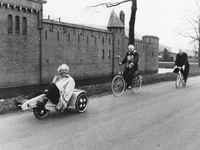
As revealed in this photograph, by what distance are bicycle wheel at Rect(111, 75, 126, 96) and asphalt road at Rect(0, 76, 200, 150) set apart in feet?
3.82

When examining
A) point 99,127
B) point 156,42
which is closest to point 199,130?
point 99,127

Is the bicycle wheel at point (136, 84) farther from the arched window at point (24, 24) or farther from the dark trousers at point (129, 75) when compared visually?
the arched window at point (24, 24)

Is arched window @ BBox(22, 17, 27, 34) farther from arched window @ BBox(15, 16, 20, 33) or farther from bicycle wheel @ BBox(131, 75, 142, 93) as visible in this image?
bicycle wheel @ BBox(131, 75, 142, 93)

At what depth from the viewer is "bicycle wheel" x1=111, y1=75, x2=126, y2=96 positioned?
325 inches

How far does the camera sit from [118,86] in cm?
838

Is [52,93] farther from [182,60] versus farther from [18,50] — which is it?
[18,50]

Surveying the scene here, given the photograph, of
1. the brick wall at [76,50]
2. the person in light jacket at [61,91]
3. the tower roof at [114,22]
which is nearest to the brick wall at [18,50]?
the brick wall at [76,50]

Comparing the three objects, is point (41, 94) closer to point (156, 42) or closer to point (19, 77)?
point (19, 77)

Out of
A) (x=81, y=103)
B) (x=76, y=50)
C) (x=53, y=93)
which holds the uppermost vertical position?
(x=76, y=50)

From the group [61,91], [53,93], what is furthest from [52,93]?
[61,91]

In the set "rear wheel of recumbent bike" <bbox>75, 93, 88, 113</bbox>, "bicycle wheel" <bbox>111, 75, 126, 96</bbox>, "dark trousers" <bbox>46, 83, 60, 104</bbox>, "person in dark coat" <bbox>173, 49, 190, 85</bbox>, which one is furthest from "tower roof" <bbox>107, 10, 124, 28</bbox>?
"dark trousers" <bbox>46, 83, 60, 104</bbox>

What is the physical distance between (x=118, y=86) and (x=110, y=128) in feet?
11.7

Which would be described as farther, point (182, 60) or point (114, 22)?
point (114, 22)

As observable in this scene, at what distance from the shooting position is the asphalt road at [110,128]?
13.3 ft
